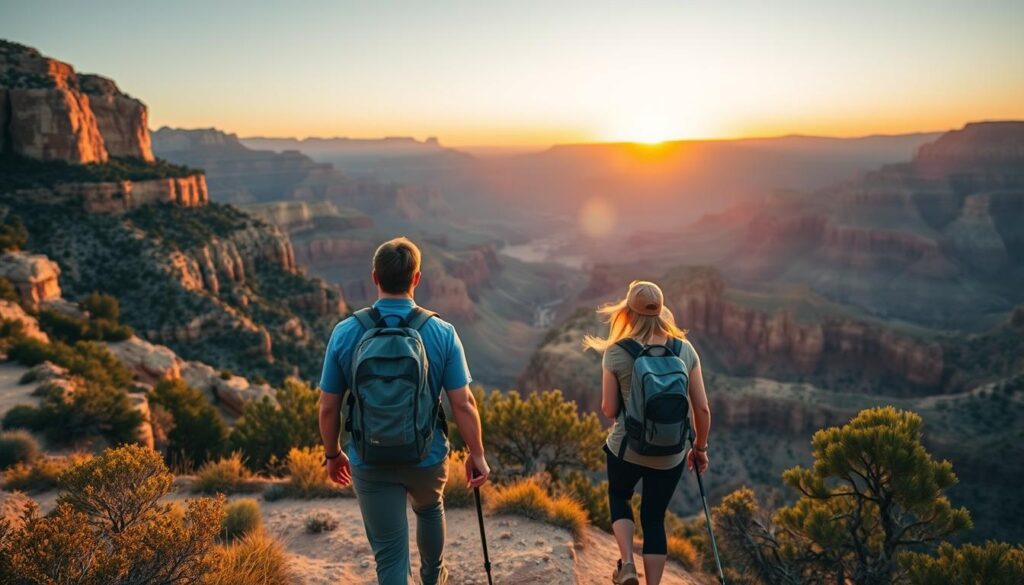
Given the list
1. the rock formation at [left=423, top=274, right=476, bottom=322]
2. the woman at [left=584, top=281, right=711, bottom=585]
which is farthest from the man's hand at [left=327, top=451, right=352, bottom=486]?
the rock formation at [left=423, top=274, right=476, bottom=322]

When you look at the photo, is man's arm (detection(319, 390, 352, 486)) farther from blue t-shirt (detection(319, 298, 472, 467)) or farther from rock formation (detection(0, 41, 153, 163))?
rock formation (detection(0, 41, 153, 163))

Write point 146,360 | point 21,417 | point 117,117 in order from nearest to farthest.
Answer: point 21,417 < point 146,360 < point 117,117

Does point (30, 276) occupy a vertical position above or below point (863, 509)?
above

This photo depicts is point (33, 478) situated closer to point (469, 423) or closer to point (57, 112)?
point (469, 423)

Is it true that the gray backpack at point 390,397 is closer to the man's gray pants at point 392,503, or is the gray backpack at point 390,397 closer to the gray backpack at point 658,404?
the man's gray pants at point 392,503

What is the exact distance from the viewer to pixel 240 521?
20.3ft

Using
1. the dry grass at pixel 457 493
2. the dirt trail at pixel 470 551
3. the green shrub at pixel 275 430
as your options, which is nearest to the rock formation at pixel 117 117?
the green shrub at pixel 275 430

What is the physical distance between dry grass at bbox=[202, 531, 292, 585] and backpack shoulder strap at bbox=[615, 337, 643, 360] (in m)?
3.57

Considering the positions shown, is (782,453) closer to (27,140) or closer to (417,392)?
(417,392)

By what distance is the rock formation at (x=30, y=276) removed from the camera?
71.3 feet

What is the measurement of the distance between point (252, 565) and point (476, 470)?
2.34 m

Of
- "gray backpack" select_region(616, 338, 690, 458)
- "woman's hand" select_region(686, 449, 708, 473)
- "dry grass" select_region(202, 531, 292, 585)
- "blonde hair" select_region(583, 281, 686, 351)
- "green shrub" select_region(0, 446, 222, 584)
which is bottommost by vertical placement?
"dry grass" select_region(202, 531, 292, 585)

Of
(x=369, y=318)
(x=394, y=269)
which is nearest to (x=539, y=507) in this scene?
(x=369, y=318)

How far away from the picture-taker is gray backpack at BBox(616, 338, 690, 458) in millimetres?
4027
